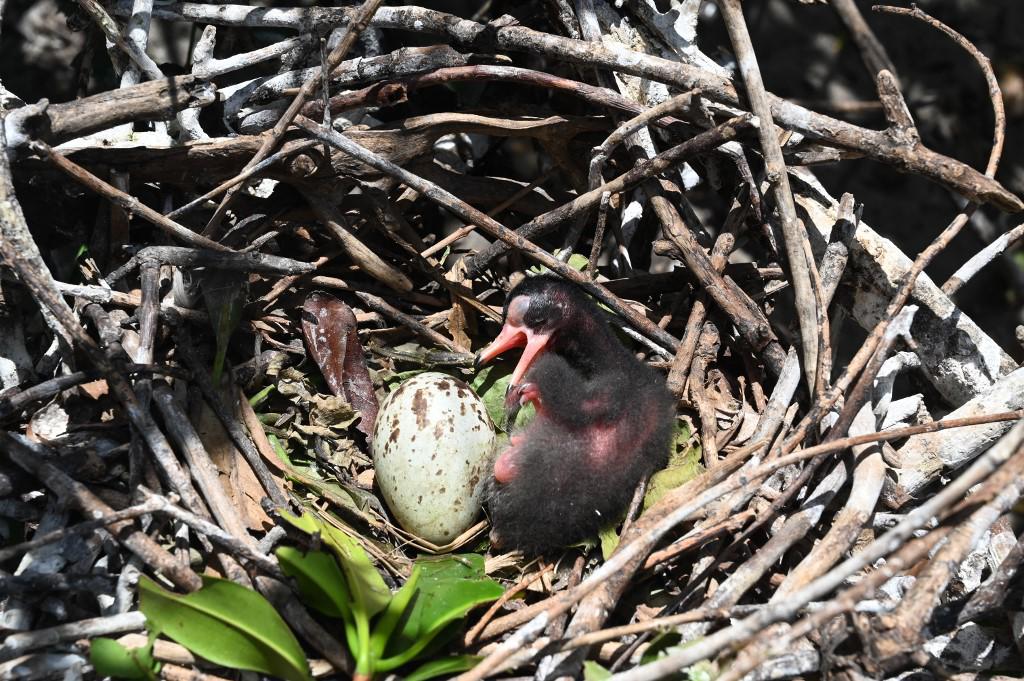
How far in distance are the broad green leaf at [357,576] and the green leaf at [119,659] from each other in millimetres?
295

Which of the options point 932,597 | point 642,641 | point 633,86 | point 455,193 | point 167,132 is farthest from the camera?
point 455,193

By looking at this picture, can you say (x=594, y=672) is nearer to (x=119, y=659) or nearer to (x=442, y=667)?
(x=442, y=667)

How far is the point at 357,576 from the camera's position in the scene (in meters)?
1.63

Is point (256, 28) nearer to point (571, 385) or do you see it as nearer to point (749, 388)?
point (571, 385)

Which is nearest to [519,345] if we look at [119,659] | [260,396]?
[260,396]

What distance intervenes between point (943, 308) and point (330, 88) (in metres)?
1.38

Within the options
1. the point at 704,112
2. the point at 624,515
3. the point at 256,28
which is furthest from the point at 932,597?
the point at 256,28

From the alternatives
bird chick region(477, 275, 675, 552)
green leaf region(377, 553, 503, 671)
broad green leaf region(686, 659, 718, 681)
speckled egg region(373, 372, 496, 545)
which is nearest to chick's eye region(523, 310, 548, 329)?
bird chick region(477, 275, 675, 552)

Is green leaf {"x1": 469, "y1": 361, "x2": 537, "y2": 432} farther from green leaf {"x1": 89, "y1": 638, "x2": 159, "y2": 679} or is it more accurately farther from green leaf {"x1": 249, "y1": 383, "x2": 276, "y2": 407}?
green leaf {"x1": 89, "y1": 638, "x2": 159, "y2": 679}

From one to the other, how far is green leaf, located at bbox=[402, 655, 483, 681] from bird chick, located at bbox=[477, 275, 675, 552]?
0.37 m

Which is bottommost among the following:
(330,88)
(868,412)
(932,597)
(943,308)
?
(932,597)

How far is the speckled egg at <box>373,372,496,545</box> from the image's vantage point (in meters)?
2.07

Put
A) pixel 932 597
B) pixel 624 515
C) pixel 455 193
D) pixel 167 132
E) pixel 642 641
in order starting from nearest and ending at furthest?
pixel 932 597
pixel 642 641
pixel 624 515
pixel 167 132
pixel 455 193

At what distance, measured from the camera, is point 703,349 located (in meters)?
2.23
